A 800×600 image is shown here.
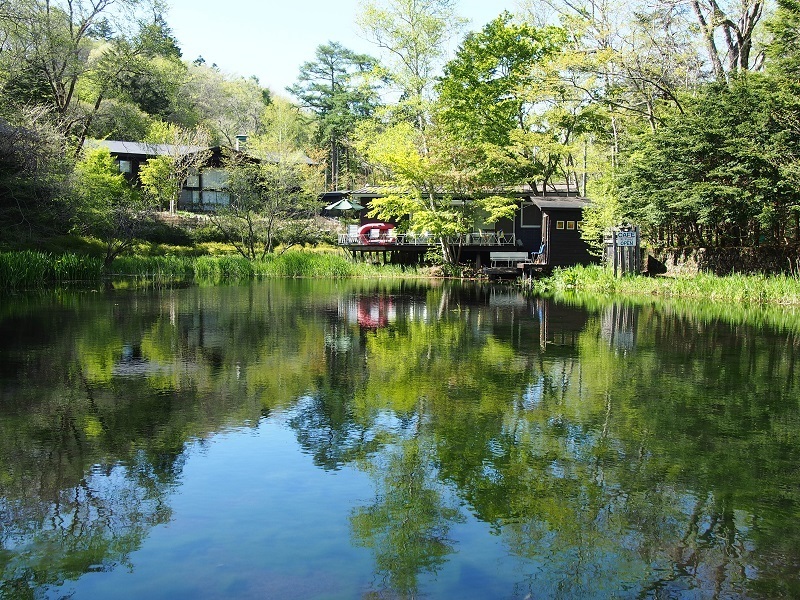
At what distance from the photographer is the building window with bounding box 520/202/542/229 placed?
139 feet

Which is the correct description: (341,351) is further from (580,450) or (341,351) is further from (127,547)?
(127,547)

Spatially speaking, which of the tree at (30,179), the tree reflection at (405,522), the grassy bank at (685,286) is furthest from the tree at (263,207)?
the tree reflection at (405,522)

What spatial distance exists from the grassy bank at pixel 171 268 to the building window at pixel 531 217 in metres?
8.16

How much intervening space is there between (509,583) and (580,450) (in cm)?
278

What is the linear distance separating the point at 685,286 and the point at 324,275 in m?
18.2

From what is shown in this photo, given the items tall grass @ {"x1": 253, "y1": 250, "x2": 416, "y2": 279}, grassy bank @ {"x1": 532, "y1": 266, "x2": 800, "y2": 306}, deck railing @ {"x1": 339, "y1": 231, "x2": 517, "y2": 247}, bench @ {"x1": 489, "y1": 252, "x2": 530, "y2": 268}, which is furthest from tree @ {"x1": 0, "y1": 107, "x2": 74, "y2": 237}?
bench @ {"x1": 489, "y1": 252, "x2": 530, "y2": 268}

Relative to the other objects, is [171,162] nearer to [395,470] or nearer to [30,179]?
[30,179]

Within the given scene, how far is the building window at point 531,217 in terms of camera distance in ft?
139

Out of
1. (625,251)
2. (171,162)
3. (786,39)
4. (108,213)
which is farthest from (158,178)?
(786,39)

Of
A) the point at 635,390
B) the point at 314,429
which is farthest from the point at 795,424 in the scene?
the point at 314,429

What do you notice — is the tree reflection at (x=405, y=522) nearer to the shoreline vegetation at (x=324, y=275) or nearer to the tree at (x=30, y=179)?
the shoreline vegetation at (x=324, y=275)

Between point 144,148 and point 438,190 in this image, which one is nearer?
point 438,190

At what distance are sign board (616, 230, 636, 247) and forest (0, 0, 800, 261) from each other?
1009 millimetres

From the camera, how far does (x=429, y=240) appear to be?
132 feet
